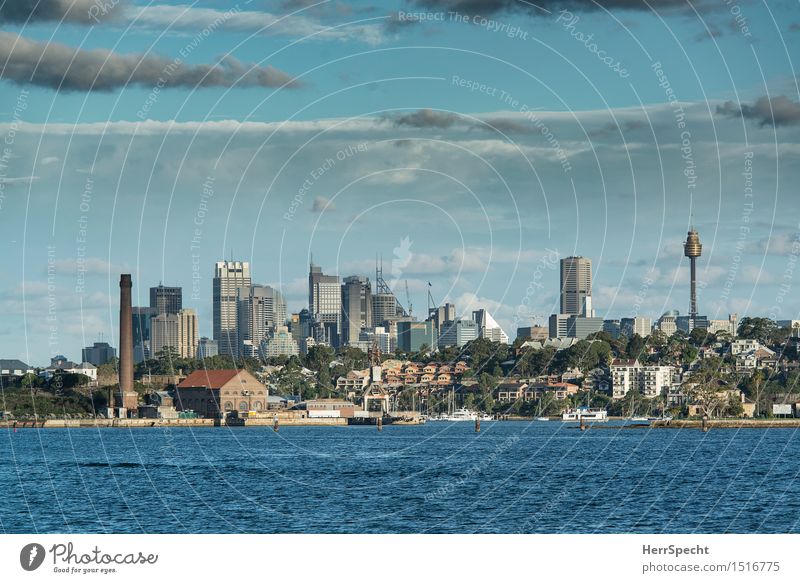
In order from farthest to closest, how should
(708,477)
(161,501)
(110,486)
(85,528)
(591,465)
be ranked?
1. (591,465)
2. (708,477)
3. (110,486)
4. (161,501)
5. (85,528)

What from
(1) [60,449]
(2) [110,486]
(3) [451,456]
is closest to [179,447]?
(1) [60,449]

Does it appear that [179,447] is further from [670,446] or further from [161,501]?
[161,501]

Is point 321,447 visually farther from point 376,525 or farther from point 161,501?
point 376,525

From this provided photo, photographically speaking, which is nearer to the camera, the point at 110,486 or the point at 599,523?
the point at 599,523

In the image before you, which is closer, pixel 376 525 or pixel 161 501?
pixel 376 525

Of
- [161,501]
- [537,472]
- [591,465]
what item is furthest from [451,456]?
[161,501]

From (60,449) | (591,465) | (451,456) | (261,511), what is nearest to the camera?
(261,511)
